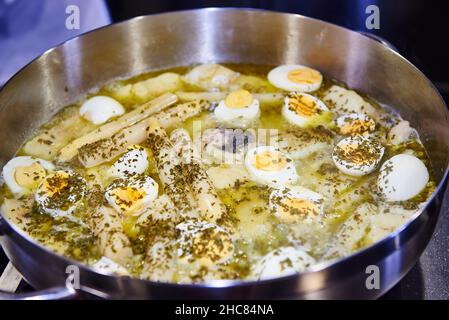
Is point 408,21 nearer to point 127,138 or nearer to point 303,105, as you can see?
point 303,105

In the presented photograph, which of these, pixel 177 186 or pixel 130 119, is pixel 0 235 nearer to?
pixel 177 186

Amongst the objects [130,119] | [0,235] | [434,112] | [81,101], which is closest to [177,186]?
[130,119]

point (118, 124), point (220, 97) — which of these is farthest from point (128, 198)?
point (220, 97)

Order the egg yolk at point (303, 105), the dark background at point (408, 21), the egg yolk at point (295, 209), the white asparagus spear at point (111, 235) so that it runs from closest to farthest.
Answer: the white asparagus spear at point (111, 235)
the egg yolk at point (295, 209)
the egg yolk at point (303, 105)
the dark background at point (408, 21)

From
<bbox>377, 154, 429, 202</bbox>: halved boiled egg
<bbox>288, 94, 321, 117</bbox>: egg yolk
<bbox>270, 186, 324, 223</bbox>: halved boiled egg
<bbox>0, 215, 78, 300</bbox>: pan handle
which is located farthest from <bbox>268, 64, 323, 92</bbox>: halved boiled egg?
<bbox>0, 215, 78, 300</bbox>: pan handle

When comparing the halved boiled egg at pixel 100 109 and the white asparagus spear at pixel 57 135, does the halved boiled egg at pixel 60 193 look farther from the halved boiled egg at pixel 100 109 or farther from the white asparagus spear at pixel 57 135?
the halved boiled egg at pixel 100 109

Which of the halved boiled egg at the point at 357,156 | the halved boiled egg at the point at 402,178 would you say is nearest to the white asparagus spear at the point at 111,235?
the halved boiled egg at the point at 357,156
